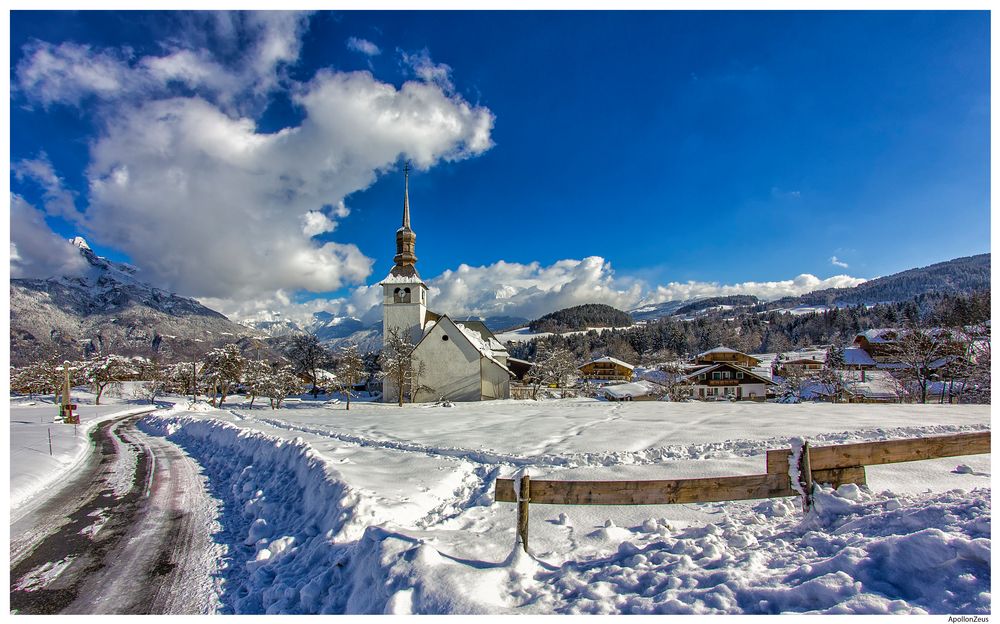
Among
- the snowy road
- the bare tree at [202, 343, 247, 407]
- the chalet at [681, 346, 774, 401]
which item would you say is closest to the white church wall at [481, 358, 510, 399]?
the bare tree at [202, 343, 247, 407]

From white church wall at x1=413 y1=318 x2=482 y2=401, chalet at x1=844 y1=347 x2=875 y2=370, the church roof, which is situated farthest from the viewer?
chalet at x1=844 y1=347 x2=875 y2=370

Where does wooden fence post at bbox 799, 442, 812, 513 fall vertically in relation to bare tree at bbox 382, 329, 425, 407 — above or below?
above

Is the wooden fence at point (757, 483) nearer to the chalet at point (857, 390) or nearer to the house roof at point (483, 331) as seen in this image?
the chalet at point (857, 390)

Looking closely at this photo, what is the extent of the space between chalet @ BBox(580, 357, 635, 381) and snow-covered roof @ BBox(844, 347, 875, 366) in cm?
4111

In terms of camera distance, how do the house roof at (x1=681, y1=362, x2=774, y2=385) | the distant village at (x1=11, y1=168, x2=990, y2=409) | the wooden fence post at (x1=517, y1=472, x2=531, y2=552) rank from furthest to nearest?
the house roof at (x1=681, y1=362, x2=774, y2=385), the distant village at (x1=11, y1=168, x2=990, y2=409), the wooden fence post at (x1=517, y1=472, x2=531, y2=552)

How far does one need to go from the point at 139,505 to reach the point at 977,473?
1754cm

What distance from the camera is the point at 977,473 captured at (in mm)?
7629

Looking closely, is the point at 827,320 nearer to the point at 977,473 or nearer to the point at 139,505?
the point at 977,473

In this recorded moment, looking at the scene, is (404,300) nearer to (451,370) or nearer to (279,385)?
(451,370)

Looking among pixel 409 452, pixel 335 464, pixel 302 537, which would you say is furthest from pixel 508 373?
pixel 302 537

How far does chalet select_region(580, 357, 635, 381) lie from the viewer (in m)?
99.8

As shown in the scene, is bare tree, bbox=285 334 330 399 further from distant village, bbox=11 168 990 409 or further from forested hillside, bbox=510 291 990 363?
forested hillside, bbox=510 291 990 363

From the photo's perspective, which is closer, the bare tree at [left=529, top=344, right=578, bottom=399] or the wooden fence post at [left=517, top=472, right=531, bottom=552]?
the wooden fence post at [left=517, top=472, right=531, bottom=552]

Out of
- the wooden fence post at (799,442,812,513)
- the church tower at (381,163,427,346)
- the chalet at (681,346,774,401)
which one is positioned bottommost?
the chalet at (681,346,774,401)
